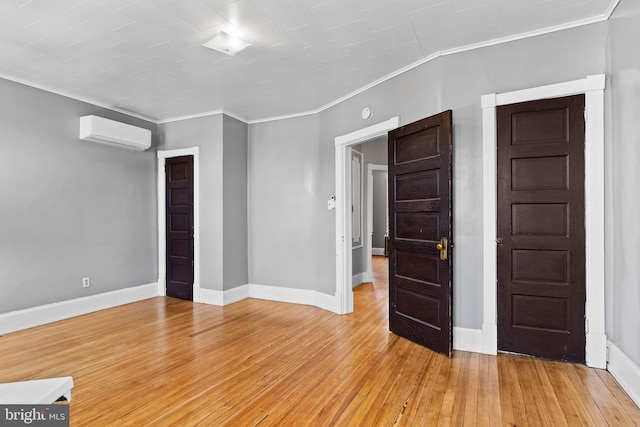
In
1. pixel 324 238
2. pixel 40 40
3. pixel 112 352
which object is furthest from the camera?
pixel 324 238

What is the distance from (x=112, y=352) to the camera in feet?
10.5

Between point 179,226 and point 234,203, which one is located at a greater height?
point 234,203

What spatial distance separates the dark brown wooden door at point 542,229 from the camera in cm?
281

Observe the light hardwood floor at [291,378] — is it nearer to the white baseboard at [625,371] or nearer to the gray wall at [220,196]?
the white baseboard at [625,371]

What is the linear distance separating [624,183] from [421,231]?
58.9 inches

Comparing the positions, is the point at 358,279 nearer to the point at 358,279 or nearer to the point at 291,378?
the point at 358,279

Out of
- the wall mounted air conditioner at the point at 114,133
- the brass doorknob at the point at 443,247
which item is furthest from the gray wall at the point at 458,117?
the wall mounted air conditioner at the point at 114,133

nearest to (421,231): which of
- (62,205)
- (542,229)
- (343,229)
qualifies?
(542,229)

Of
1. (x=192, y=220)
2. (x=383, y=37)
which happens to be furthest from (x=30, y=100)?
(x=383, y=37)

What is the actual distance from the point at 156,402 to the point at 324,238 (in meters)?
2.78

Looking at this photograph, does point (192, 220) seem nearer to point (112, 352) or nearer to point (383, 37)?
point (112, 352)

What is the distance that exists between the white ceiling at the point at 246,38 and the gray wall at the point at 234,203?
3.12ft

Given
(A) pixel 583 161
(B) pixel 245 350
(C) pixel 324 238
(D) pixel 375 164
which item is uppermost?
(D) pixel 375 164

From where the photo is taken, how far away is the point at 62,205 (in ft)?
13.8
